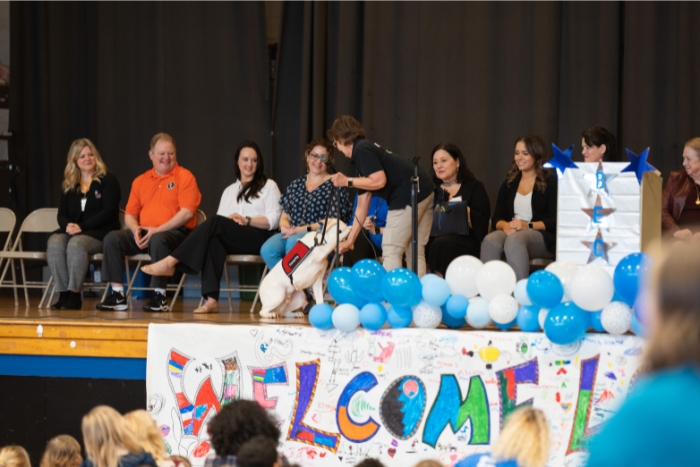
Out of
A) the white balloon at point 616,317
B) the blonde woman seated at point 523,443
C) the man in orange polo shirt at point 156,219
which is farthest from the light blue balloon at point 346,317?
the man in orange polo shirt at point 156,219

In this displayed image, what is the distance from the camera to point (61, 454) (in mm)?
2670

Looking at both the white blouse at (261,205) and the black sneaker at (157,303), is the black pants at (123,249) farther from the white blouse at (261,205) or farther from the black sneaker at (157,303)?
the white blouse at (261,205)

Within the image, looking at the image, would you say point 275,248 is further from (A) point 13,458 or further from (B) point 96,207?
(A) point 13,458

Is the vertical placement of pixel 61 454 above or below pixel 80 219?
below

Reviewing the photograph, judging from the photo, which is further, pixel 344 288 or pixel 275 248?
pixel 275 248

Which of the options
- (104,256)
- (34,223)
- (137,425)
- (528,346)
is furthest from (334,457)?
(34,223)

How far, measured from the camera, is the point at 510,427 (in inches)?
86.4

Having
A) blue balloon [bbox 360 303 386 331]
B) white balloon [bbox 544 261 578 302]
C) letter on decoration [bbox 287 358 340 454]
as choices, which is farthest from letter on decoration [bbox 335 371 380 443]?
white balloon [bbox 544 261 578 302]

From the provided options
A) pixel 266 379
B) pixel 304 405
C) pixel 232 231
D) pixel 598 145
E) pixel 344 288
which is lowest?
pixel 304 405

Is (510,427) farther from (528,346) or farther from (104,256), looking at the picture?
(104,256)

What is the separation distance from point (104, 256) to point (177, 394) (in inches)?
55.8

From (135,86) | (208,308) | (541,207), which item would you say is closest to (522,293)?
(541,207)

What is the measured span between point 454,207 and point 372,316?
4.47 ft

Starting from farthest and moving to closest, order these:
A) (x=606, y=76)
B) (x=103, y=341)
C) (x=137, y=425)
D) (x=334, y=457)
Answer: (x=606, y=76) < (x=103, y=341) < (x=334, y=457) < (x=137, y=425)
